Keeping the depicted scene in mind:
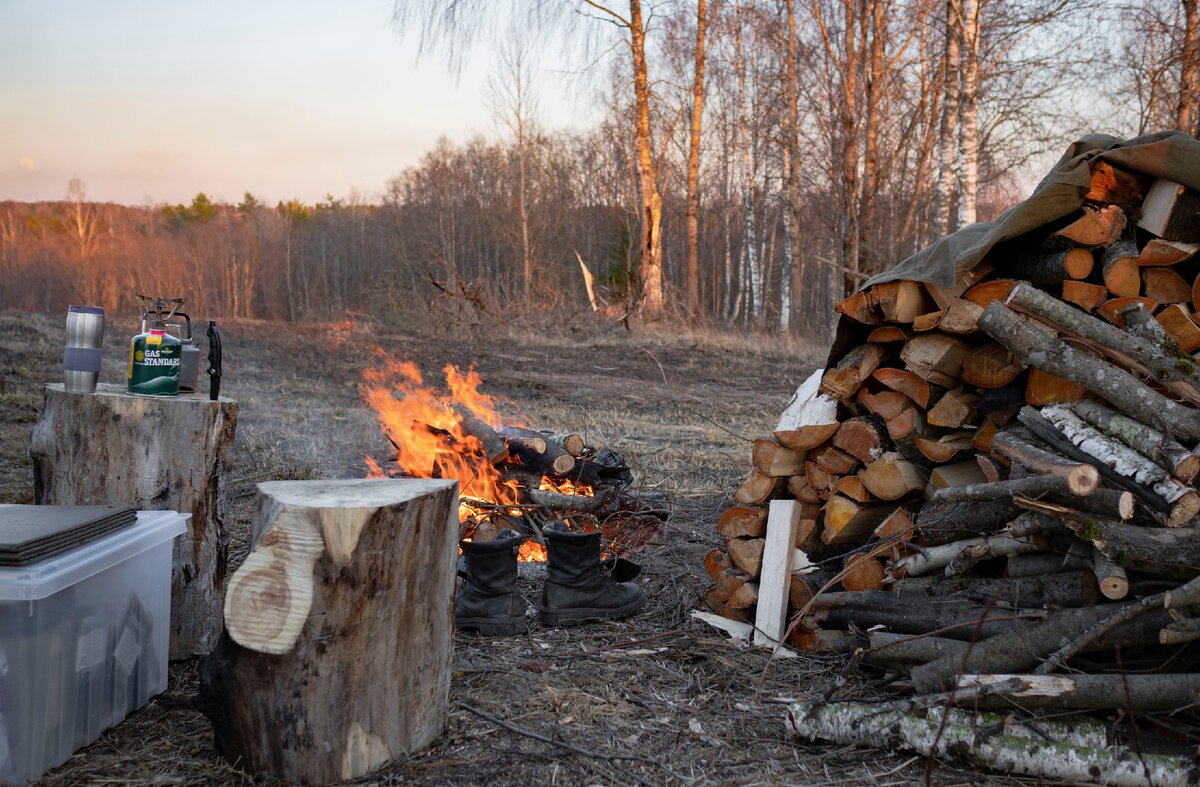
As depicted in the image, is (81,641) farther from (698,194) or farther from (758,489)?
(698,194)

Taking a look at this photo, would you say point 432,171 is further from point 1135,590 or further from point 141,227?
point 1135,590

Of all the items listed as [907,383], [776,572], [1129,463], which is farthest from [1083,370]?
[776,572]

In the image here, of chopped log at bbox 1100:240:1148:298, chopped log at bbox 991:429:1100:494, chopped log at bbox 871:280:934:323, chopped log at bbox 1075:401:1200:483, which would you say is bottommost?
chopped log at bbox 991:429:1100:494

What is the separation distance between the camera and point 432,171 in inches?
1339

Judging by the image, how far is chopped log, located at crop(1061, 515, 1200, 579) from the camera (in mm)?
2379

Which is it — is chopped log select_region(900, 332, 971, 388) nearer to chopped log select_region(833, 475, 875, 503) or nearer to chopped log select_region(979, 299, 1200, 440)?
chopped log select_region(979, 299, 1200, 440)

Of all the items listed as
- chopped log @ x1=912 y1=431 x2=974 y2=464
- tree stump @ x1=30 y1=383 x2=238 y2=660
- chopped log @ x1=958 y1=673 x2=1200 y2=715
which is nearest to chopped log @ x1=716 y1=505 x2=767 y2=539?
chopped log @ x1=912 y1=431 x2=974 y2=464

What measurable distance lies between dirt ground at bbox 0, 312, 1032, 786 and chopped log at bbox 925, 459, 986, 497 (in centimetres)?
76

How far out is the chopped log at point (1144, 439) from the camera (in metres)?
2.44

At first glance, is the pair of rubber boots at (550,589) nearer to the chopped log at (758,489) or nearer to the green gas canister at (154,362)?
the chopped log at (758,489)

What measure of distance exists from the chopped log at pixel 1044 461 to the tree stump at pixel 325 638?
1.76 m

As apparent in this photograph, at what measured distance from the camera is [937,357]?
10.4ft

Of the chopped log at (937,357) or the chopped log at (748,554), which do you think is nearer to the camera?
the chopped log at (937,357)

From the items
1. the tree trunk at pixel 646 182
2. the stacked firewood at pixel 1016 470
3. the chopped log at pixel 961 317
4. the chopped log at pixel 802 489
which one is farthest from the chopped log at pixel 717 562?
the tree trunk at pixel 646 182
